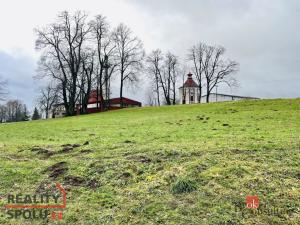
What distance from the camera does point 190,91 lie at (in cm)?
7975

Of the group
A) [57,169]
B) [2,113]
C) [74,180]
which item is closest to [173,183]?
[74,180]

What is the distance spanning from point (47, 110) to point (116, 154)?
85483 mm

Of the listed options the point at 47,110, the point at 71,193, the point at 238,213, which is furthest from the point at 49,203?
the point at 47,110

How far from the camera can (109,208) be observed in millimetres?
6199

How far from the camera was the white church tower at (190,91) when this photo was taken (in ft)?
260

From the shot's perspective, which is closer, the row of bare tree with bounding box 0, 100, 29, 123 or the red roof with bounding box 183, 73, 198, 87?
the red roof with bounding box 183, 73, 198, 87

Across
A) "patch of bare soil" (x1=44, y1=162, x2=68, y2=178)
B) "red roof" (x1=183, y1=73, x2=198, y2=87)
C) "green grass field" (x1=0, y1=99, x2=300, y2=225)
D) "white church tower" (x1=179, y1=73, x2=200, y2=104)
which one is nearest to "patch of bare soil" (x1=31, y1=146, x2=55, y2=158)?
"green grass field" (x1=0, y1=99, x2=300, y2=225)

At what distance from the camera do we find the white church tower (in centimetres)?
7925

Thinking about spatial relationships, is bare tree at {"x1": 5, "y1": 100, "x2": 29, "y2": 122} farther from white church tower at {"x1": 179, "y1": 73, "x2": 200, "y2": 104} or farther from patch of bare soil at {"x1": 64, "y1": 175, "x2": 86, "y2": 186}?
patch of bare soil at {"x1": 64, "y1": 175, "x2": 86, "y2": 186}

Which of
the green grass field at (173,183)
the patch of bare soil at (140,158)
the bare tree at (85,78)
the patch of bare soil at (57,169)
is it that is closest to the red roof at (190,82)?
the bare tree at (85,78)

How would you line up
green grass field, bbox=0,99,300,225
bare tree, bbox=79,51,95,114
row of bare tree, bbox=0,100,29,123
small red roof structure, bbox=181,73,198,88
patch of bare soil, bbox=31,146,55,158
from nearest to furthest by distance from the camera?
green grass field, bbox=0,99,300,225 < patch of bare soil, bbox=31,146,55,158 < bare tree, bbox=79,51,95,114 < small red roof structure, bbox=181,73,198,88 < row of bare tree, bbox=0,100,29,123

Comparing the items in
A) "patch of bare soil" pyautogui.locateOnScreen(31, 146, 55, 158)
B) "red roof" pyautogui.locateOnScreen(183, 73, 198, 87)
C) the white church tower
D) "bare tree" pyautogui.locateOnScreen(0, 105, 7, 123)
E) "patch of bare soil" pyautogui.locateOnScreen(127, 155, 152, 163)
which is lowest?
"patch of bare soil" pyautogui.locateOnScreen(31, 146, 55, 158)

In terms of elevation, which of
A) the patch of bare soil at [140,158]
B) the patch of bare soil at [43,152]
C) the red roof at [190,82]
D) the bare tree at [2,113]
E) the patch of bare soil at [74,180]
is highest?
the red roof at [190,82]

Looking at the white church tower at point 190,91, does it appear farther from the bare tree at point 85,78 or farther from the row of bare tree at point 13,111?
the row of bare tree at point 13,111
